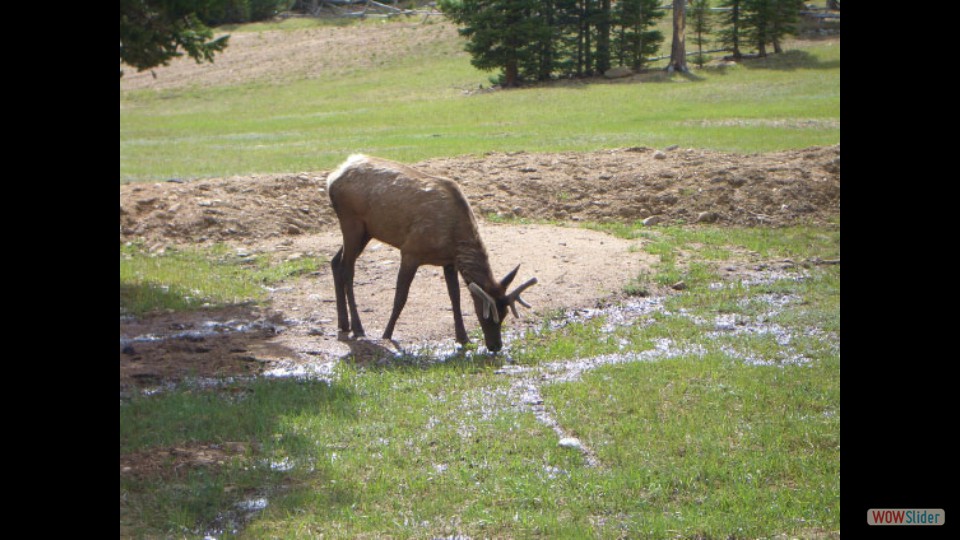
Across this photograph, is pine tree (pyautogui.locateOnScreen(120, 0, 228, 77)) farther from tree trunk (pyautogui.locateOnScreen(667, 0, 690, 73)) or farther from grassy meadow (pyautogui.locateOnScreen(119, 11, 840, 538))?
tree trunk (pyautogui.locateOnScreen(667, 0, 690, 73))

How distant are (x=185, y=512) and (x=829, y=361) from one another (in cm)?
655

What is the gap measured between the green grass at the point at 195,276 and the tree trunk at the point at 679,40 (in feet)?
103

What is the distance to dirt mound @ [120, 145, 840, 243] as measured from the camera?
17969 millimetres

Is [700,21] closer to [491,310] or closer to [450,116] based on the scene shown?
[450,116]

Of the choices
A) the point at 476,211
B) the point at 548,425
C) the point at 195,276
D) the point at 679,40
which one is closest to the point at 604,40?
the point at 679,40

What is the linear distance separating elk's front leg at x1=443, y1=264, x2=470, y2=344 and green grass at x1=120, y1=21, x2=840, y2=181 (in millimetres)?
12284

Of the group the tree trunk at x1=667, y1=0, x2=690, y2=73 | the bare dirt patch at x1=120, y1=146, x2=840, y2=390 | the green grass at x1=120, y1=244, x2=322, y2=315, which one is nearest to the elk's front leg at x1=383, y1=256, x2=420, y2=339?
the bare dirt patch at x1=120, y1=146, x2=840, y2=390

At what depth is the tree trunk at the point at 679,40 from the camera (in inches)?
1722

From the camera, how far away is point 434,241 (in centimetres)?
1184

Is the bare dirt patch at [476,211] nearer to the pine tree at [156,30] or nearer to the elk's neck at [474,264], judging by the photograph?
the elk's neck at [474,264]

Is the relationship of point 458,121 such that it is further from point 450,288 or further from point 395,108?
point 450,288
